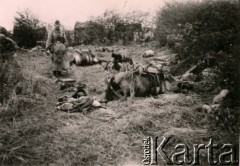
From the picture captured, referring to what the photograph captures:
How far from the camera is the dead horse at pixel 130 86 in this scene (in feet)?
23.0

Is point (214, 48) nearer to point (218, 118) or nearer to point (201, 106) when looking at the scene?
point (201, 106)

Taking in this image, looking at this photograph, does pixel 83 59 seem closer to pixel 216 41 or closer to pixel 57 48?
pixel 57 48

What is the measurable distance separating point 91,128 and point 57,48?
5.28 metres

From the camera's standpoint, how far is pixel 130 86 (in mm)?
7012

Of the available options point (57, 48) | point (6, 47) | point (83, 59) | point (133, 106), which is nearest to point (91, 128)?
point (133, 106)

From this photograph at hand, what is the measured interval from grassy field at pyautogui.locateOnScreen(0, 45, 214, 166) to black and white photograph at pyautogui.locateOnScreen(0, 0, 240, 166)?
0.02m

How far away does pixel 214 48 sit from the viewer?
30.1 ft

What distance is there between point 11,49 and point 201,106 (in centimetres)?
617

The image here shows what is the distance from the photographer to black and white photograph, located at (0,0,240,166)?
4.37 m

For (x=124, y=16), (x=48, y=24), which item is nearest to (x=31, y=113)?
(x=48, y=24)

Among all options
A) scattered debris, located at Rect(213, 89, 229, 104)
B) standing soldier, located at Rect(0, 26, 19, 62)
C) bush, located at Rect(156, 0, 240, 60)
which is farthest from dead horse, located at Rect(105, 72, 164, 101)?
standing soldier, located at Rect(0, 26, 19, 62)

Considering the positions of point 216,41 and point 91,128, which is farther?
point 216,41

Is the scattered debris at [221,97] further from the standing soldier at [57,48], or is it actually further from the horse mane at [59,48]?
the horse mane at [59,48]

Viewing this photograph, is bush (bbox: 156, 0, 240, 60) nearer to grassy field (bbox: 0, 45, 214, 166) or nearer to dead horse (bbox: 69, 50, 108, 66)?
grassy field (bbox: 0, 45, 214, 166)
